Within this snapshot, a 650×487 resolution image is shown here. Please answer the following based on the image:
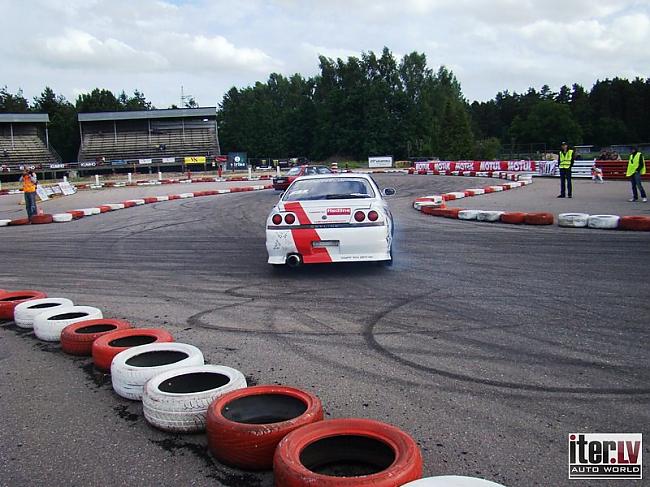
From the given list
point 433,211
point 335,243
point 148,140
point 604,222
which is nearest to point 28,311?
point 335,243

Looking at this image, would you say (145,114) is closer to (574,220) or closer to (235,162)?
(235,162)

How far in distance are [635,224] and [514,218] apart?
2.34m

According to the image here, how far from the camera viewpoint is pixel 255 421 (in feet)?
10.4

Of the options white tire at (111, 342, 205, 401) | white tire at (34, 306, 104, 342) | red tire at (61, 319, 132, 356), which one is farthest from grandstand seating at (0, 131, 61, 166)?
white tire at (111, 342, 205, 401)

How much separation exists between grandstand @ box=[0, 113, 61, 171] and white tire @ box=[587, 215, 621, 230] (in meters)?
55.9

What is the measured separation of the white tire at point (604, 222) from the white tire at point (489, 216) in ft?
6.10

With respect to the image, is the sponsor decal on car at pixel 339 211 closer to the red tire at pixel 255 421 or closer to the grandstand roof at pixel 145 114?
the red tire at pixel 255 421

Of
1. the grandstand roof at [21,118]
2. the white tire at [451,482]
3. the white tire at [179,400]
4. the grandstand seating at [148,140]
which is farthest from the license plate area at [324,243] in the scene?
the grandstand roof at [21,118]

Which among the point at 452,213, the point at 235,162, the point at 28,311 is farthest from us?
the point at 235,162

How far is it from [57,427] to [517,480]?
2604 mm

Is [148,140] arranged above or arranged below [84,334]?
above

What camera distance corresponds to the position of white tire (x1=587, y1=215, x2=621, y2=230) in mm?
10484

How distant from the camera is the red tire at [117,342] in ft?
14.0

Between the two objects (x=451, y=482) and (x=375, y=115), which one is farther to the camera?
(x=375, y=115)
